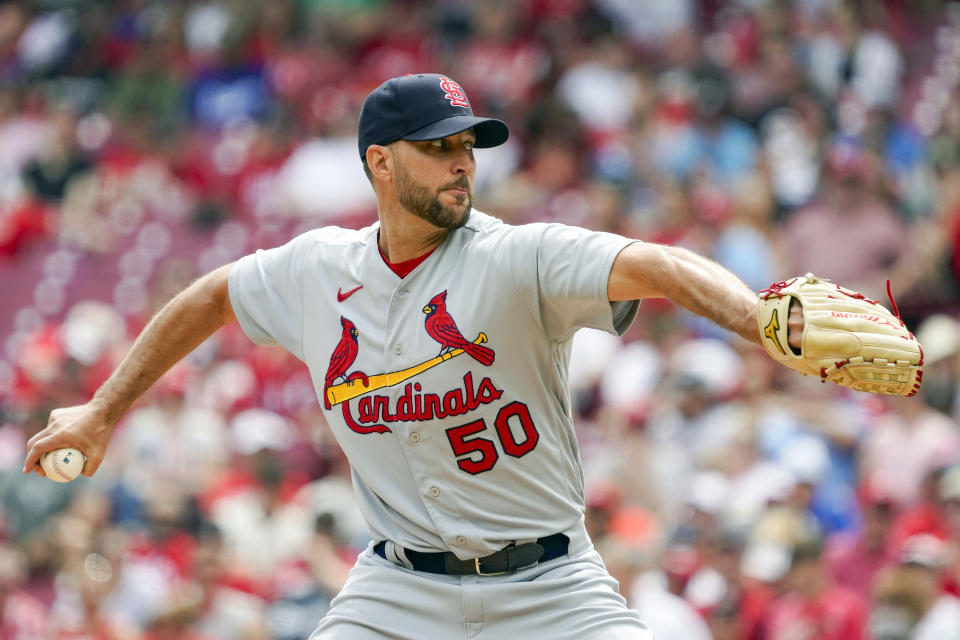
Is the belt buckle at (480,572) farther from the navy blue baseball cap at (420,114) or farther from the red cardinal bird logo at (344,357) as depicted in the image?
the navy blue baseball cap at (420,114)

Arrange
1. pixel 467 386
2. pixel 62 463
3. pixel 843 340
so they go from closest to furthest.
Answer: pixel 843 340 < pixel 467 386 < pixel 62 463

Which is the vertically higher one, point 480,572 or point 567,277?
point 567,277

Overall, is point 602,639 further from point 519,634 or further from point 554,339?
point 554,339

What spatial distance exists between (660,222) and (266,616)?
3640mm

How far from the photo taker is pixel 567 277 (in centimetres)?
349

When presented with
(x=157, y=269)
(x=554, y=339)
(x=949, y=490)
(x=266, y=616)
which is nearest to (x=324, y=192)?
(x=157, y=269)

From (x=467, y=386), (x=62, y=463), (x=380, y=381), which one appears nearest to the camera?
(x=467, y=386)

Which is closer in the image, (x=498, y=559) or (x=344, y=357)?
(x=498, y=559)

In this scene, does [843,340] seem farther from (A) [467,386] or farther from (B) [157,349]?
(B) [157,349]

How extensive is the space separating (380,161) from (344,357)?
0.54m

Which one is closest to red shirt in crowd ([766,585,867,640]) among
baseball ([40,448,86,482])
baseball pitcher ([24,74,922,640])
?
baseball pitcher ([24,74,922,640])

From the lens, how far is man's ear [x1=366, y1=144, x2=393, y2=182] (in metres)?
3.91

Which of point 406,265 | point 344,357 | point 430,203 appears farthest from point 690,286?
point 344,357

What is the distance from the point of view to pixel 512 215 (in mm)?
10047
